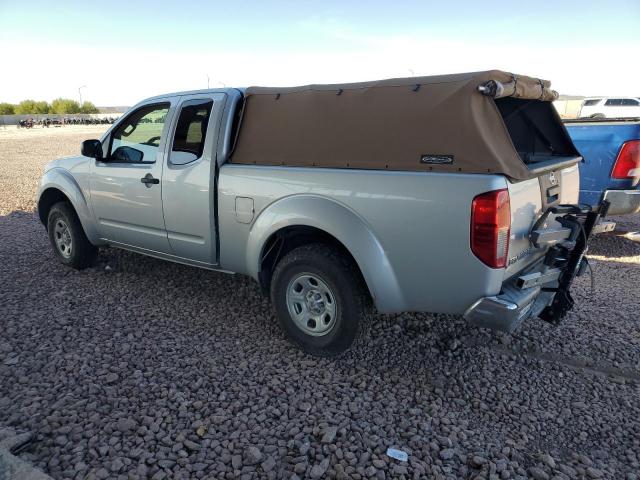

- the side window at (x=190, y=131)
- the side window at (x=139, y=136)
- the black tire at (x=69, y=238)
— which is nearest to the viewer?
the side window at (x=190, y=131)

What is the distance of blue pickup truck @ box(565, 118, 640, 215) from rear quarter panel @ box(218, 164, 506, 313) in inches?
143

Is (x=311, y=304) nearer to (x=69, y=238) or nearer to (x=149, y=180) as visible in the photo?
(x=149, y=180)

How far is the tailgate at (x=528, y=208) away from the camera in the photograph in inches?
108

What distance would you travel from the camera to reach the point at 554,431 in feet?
8.86

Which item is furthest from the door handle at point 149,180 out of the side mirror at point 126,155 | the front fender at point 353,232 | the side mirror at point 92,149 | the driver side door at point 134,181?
the front fender at point 353,232

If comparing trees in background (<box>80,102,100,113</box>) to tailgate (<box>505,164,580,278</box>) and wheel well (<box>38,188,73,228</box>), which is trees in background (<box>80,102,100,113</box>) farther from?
tailgate (<box>505,164,580,278</box>)

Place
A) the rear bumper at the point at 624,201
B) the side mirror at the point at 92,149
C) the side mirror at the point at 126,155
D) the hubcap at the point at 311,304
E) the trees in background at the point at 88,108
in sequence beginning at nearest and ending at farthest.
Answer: the hubcap at the point at 311,304
the side mirror at the point at 126,155
the side mirror at the point at 92,149
the rear bumper at the point at 624,201
the trees in background at the point at 88,108

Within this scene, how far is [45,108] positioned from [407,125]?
10797 centimetres

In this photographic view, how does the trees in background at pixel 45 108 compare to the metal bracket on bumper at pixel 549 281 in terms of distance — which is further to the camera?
the trees in background at pixel 45 108

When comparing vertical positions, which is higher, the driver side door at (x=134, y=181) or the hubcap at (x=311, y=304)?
the driver side door at (x=134, y=181)

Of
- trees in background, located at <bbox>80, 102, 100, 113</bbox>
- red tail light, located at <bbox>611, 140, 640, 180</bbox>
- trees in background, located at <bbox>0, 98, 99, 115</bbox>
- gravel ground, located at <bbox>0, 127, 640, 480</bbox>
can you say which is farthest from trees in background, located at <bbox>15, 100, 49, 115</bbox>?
red tail light, located at <bbox>611, 140, 640, 180</bbox>

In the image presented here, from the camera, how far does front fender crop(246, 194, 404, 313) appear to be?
297 centimetres

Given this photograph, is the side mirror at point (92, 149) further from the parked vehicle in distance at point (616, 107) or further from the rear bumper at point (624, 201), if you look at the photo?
the parked vehicle in distance at point (616, 107)

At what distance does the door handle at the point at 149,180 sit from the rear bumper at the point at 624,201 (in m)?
4.92
